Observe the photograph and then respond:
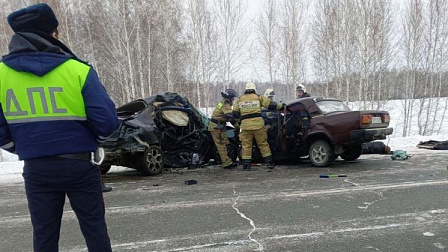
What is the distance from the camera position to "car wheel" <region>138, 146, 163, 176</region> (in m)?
6.94

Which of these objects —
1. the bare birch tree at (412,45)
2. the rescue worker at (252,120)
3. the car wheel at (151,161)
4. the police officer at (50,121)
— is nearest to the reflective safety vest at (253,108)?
the rescue worker at (252,120)

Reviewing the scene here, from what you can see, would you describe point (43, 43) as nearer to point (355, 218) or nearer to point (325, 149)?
point (355, 218)

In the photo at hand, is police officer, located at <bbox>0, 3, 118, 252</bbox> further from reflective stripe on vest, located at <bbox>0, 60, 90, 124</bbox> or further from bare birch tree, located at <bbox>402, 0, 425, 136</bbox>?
bare birch tree, located at <bbox>402, 0, 425, 136</bbox>

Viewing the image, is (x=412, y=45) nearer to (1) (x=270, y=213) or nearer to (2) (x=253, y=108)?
(2) (x=253, y=108)

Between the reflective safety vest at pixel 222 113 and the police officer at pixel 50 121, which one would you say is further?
the reflective safety vest at pixel 222 113

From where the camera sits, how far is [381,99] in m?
22.4

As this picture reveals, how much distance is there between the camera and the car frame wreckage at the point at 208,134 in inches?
268

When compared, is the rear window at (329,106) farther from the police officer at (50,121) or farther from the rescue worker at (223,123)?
the police officer at (50,121)

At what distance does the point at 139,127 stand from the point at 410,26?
20088mm

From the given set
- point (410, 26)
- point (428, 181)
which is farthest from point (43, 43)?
point (410, 26)

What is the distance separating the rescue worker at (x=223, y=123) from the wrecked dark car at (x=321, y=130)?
1.06 meters

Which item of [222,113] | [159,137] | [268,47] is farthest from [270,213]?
[268,47]

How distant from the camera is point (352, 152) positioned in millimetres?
8172

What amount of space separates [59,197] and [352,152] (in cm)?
748
